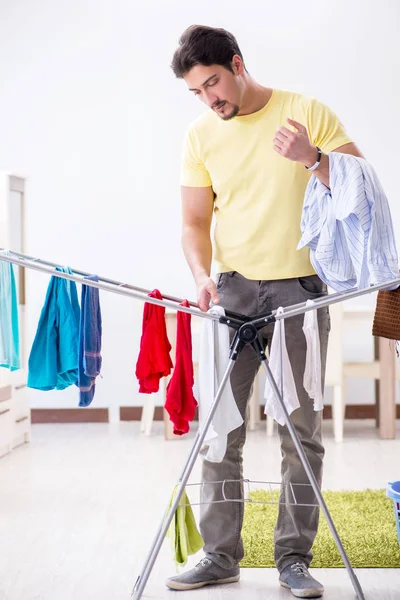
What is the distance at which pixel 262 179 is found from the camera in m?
2.64

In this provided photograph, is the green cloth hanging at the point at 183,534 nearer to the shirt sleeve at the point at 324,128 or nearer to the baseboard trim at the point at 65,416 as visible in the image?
the shirt sleeve at the point at 324,128

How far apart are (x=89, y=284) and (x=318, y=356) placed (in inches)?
27.1

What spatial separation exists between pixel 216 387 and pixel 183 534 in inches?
17.4

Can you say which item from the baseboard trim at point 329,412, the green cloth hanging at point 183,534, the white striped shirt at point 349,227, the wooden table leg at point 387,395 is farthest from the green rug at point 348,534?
the baseboard trim at point 329,412

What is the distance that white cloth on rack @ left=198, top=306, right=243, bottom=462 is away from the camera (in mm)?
2465

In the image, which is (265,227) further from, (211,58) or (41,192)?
Result: (41,192)

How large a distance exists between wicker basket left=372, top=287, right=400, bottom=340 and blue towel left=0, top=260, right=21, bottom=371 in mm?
1023

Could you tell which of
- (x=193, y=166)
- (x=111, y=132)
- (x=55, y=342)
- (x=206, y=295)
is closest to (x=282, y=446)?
(x=206, y=295)

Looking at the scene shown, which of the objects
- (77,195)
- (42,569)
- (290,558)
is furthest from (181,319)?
(77,195)

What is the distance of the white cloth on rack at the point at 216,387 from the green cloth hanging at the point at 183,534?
0.16 metres

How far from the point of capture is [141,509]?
383cm

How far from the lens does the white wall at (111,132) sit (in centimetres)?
642

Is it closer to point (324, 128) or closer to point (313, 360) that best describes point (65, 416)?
point (313, 360)

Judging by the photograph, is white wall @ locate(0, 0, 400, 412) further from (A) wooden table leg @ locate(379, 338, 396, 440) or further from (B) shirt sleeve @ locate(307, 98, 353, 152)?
(B) shirt sleeve @ locate(307, 98, 353, 152)
